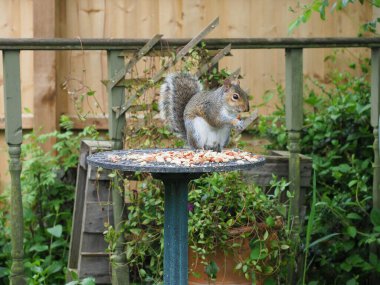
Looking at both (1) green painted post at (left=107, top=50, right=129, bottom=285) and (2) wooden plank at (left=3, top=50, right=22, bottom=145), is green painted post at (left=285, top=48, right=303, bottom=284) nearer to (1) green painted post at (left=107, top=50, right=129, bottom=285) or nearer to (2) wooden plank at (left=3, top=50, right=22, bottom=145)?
(1) green painted post at (left=107, top=50, right=129, bottom=285)

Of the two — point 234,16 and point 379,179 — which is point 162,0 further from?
point 379,179

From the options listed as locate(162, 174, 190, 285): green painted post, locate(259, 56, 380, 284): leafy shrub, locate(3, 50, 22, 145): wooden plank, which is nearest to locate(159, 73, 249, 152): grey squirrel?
locate(162, 174, 190, 285): green painted post

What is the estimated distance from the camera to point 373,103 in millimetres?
4371

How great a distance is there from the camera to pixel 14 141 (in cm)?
392

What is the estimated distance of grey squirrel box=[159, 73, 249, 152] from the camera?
11.7 ft

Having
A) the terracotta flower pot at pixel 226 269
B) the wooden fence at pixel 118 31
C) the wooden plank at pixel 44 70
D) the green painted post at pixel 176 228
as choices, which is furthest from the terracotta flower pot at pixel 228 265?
the wooden plank at pixel 44 70

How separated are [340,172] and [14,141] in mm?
1899

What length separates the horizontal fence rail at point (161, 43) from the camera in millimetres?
3893

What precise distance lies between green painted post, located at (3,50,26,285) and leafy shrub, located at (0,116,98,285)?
0.60 metres

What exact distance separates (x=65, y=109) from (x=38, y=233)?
0.92m

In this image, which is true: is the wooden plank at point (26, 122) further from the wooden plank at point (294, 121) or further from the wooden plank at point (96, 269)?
the wooden plank at point (294, 121)

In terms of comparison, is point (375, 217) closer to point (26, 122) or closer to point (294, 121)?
point (294, 121)

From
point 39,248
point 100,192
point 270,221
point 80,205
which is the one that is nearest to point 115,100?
point 100,192

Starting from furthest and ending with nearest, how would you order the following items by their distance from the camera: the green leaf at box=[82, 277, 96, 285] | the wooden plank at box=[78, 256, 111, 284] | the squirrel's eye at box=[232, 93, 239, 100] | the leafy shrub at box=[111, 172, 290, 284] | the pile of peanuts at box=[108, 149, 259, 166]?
the wooden plank at box=[78, 256, 111, 284]
the green leaf at box=[82, 277, 96, 285]
the leafy shrub at box=[111, 172, 290, 284]
the squirrel's eye at box=[232, 93, 239, 100]
the pile of peanuts at box=[108, 149, 259, 166]
